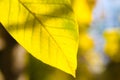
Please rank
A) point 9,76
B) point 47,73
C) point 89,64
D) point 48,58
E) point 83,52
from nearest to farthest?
1. point 48,58
2. point 9,76
3. point 47,73
4. point 83,52
5. point 89,64

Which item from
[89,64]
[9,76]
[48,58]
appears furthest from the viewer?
[89,64]

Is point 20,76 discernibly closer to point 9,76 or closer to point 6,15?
point 9,76

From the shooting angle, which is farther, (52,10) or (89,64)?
(89,64)

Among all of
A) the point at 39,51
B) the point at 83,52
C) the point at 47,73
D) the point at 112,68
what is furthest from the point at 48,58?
the point at 112,68

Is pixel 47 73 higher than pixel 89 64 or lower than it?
higher

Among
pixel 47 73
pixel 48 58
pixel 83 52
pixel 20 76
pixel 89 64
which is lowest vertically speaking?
pixel 89 64

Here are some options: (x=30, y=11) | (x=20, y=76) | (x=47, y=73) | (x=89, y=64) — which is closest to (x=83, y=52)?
(x=89, y=64)
